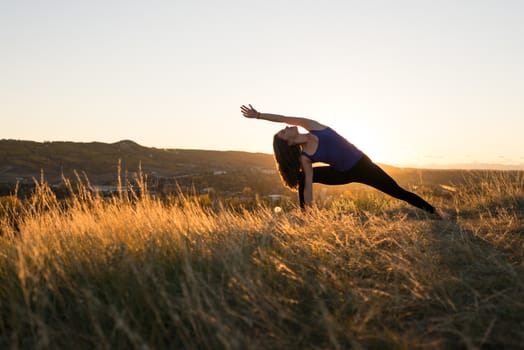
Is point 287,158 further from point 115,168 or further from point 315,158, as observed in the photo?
point 115,168

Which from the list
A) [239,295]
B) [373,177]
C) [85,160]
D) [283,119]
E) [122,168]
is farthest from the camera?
[85,160]

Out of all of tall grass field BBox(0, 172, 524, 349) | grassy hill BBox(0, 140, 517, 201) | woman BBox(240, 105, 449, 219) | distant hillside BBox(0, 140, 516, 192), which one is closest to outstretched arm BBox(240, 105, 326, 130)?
woman BBox(240, 105, 449, 219)

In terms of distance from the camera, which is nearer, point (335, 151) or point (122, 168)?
point (335, 151)

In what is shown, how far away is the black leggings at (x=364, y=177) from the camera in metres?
5.91

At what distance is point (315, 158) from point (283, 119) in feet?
2.02

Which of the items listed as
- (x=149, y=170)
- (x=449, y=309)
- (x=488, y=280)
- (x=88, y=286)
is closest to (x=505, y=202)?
(x=488, y=280)

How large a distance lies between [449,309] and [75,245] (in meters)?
2.61

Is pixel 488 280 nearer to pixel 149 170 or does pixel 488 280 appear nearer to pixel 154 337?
pixel 154 337

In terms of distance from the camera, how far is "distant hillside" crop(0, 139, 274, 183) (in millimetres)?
31328

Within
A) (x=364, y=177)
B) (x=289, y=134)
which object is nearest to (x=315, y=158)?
(x=289, y=134)

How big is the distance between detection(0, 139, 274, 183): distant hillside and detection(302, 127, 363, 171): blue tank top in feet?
80.5

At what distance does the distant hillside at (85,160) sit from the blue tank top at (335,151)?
2454cm

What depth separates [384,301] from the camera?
8.90ft

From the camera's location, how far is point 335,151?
5.75m
